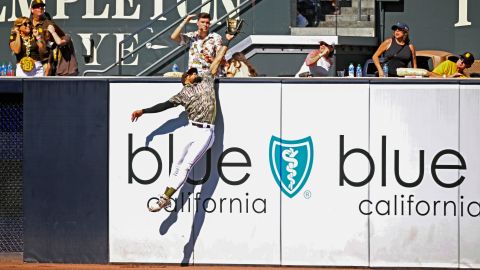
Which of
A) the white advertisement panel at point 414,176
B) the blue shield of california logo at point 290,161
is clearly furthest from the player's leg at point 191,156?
the white advertisement panel at point 414,176

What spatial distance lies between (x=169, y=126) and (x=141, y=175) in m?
0.68

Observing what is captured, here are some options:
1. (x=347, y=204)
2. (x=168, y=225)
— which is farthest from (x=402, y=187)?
(x=168, y=225)

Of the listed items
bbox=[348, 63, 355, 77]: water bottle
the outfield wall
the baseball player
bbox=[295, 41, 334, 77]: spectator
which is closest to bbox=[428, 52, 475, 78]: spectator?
the outfield wall

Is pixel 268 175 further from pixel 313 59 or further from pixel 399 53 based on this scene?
pixel 399 53

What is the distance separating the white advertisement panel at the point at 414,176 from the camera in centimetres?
1419

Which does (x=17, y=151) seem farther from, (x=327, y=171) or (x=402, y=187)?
(x=402, y=187)

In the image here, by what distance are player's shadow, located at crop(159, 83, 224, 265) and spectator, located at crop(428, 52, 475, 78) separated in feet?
9.31

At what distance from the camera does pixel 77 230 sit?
47.3ft

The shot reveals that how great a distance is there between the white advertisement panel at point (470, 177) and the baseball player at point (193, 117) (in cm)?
298

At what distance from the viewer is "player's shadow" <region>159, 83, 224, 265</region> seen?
1433cm

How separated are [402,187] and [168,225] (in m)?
2.83

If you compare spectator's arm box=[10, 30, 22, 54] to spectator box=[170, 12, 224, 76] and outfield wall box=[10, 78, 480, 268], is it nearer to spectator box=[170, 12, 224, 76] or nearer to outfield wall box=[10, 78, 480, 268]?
outfield wall box=[10, 78, 480, 268]

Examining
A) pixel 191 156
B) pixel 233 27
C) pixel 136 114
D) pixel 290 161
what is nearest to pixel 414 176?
pixel 290 161

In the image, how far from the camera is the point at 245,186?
14312 millimetres
